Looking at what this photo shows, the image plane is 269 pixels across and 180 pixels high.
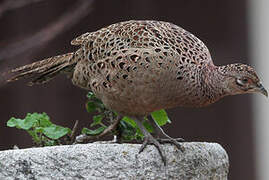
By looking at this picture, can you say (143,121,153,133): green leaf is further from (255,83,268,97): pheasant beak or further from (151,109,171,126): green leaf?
(255,83,268,97): pheasant beak

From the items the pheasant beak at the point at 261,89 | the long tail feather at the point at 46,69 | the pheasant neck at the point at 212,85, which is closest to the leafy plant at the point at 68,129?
the long tail feather at the point at 46,69

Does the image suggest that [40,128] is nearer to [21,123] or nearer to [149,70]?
[21,123]

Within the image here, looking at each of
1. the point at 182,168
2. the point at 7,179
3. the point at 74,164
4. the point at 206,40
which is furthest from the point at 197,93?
the point at 206,40

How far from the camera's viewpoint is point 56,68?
4.01 meters

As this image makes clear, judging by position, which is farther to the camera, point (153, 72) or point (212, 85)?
point (212, 85)

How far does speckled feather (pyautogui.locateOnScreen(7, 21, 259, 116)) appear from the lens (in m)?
3.48

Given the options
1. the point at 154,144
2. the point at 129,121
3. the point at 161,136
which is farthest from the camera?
the point at 129,121

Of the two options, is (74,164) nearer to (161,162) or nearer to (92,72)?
(161,162)

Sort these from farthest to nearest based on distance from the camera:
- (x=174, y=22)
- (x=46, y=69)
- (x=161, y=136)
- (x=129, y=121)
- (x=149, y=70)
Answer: (x=174, y=22)
(x=46, y=69)
(x=129, y=121)
(x=161, y=136)
(x=149, y=70)

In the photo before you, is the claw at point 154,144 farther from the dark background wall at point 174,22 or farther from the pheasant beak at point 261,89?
the dark background wall at point 174,22

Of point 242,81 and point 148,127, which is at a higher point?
point 242,81

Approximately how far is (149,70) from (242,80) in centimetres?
54

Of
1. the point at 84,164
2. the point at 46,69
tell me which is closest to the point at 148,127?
the point at 46,69

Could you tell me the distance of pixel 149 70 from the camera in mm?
3465
